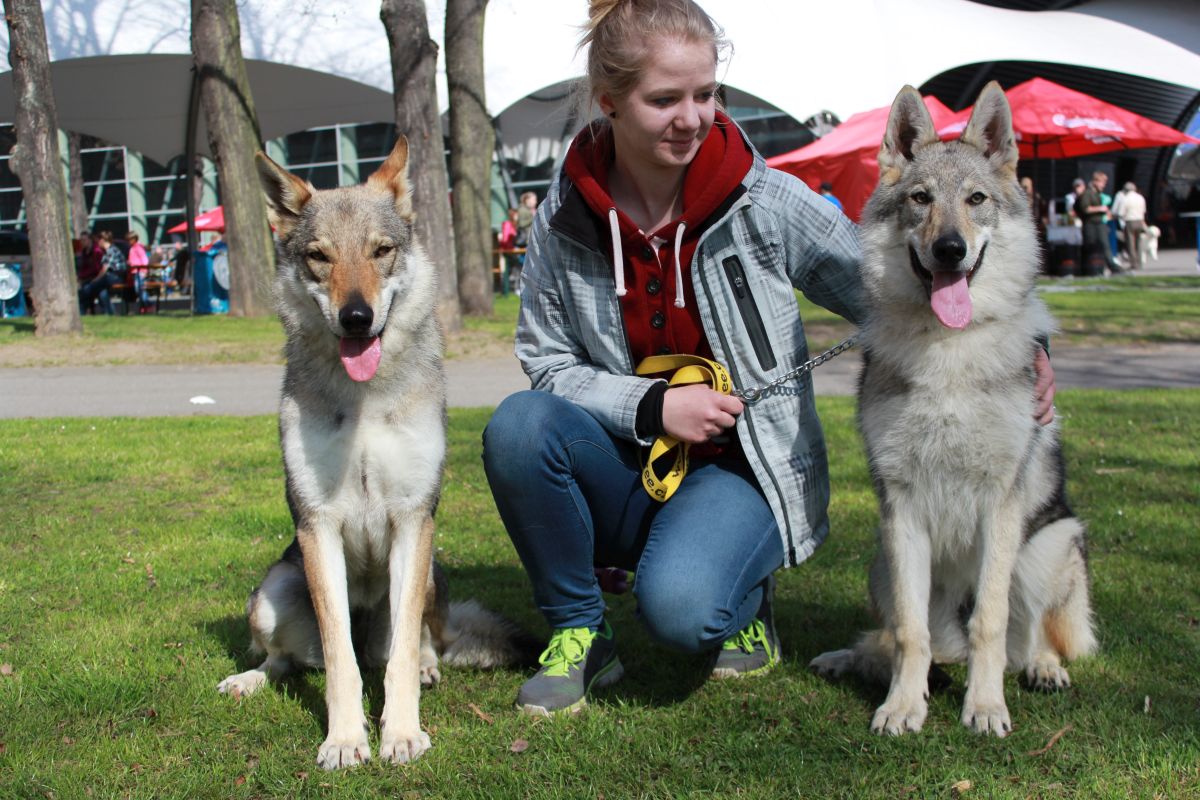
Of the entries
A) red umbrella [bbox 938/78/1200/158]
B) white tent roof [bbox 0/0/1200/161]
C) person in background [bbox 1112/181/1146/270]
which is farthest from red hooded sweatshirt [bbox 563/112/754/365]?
person in background [bbox 1112/181/1146/270]

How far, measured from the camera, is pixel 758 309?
3.38 metres

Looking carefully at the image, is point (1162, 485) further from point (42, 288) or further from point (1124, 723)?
point (42, 288)

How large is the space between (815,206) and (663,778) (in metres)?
1.86

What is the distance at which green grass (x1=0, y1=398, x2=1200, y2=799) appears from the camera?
8.86ft

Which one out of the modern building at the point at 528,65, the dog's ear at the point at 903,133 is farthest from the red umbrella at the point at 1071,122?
the dog's ear at the point at 903,133

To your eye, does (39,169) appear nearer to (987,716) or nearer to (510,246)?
(510,246)

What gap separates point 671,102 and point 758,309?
72 centimetres

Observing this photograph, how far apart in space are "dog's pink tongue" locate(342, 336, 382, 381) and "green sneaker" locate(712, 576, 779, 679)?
1.49 metres

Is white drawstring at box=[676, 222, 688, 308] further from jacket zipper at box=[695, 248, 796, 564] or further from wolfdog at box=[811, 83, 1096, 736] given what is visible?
wolfdog at box=[811, 83, 1096, 736]

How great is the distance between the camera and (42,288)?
12.6 meters

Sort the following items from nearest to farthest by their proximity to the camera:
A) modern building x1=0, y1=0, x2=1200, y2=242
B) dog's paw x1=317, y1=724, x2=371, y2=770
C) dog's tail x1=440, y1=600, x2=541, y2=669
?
dog's paw x1=317, y1=724, x2=371, y2=770 → dog's tail x1=440, y1=600, x2=541, y2=669 → modern building x1=0, y1=0, x2=1200, y2=242

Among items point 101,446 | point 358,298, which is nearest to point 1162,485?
point 358,298

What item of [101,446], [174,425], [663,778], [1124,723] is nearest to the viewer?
[663,778]

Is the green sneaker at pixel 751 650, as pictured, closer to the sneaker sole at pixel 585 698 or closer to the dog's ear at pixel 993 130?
the sneaker sole at pixel 585 698
